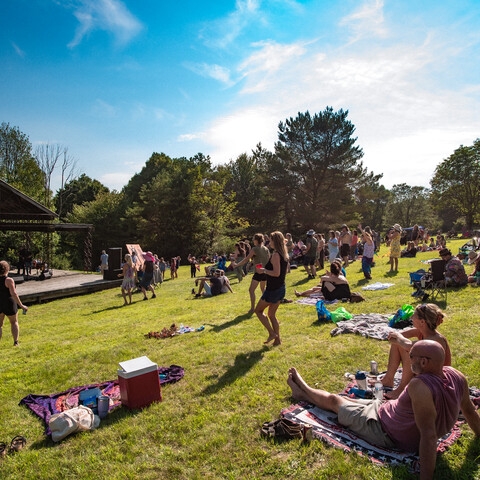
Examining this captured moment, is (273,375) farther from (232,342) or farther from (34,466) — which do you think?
(34,466)

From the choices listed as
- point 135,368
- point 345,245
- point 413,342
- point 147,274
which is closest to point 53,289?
point 147,274

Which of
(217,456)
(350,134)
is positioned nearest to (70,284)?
(217,456)

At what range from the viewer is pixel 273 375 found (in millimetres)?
4715

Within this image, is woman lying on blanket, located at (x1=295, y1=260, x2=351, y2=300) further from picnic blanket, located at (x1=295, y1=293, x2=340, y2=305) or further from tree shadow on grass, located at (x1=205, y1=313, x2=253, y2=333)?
tree shadow on grass, located at (x1=205, y1=313, x2=253, y2=333)

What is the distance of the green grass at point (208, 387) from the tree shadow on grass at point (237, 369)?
0.02 meters

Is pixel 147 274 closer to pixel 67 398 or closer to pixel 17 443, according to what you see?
pixel 67 398

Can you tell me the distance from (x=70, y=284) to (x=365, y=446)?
18.5 meters

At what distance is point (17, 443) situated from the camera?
11.7 ft

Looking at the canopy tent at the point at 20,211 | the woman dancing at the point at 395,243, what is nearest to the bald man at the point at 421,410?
the woman dancing at the point at 395,243

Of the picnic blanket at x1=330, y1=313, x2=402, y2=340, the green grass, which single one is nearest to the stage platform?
the green grass

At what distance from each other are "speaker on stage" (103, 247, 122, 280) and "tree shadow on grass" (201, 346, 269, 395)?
15.7 metres

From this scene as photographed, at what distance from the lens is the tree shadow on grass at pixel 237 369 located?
4535 mm

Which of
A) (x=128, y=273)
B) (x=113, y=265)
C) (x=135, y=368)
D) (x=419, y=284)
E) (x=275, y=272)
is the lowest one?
(x=135, y=368)

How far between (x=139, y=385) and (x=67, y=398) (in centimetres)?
135
